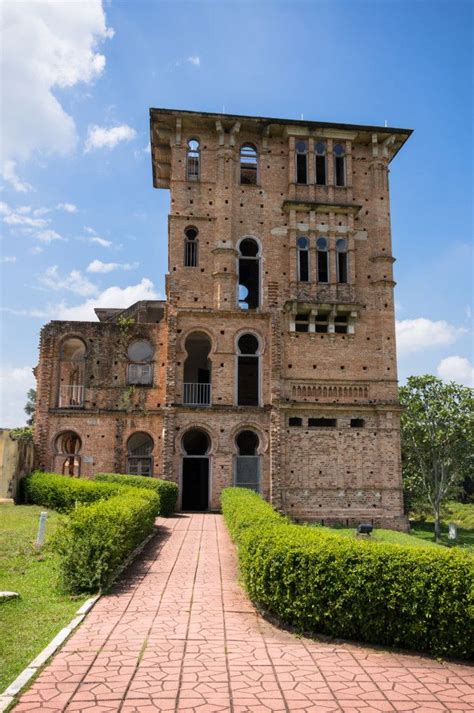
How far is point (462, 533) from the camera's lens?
39781 millimetres

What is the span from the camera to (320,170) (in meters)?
29.1

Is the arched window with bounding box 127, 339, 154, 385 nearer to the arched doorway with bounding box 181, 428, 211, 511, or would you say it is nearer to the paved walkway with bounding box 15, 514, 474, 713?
the arched doorway with bounding box 181, 428, 211, 511

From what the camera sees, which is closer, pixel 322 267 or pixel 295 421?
pixel 295 421

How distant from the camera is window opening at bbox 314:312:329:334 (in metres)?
26.8

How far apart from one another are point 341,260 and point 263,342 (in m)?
6.00

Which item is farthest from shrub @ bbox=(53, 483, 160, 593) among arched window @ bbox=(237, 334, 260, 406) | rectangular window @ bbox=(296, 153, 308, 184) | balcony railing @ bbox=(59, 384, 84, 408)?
rectangular window @ bbox=(296, 153, 308, 184)

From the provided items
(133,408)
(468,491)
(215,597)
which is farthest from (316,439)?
(468,491)

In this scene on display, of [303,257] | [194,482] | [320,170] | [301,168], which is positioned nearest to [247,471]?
[194,482]

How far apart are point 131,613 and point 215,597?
167 centimetres

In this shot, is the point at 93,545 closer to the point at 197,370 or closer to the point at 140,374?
the point at 140,374

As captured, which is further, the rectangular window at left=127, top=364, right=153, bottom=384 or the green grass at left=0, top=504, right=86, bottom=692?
the rectangular window at left=127, top=364, right=153, bottom=384

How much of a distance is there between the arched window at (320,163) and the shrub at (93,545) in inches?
863

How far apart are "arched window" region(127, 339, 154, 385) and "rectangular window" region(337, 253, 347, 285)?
32.4ft

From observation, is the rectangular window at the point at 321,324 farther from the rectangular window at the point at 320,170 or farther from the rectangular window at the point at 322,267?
the rectangular window at the point at 320,170
